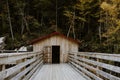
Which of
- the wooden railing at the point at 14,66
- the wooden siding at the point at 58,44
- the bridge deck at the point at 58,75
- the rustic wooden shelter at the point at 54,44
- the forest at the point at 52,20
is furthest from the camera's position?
the forest at the point at 52,20

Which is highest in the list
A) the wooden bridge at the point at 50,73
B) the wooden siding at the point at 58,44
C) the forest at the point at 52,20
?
the forest at the point at 52,20

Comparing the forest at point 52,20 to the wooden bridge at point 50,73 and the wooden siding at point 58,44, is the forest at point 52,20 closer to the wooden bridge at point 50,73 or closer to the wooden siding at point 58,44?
the wooden siding at point 58,44

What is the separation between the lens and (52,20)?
36281 mm

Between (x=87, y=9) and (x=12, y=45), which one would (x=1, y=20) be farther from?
(x=87, y=9)

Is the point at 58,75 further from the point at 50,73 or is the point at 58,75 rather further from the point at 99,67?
the point at 99,67

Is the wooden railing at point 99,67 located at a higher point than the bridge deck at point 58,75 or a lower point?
higher

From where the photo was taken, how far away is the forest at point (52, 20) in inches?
1243

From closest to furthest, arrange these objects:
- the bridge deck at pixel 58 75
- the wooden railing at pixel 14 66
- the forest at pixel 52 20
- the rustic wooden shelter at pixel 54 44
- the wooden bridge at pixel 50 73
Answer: the wooden railing at pixel 14 66, the wooden bridge at pixel 50 73, the bridge deck at pixel 58 75, the rustic wooden shelter at pixel 54 44, the forest at pixel 52 20

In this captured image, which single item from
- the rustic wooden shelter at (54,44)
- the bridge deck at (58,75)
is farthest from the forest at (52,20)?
the bridge deck at (58,75)

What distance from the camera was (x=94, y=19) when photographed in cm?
3525

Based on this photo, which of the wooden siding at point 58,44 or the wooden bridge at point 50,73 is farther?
the wooden siding at point 58,44

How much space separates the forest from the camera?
31.6 metres

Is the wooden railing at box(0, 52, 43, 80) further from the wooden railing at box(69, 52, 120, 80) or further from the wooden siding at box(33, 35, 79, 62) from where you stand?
the wooden siding at box(33, 35, 79, 62)

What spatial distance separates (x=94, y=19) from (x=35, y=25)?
322 inches
